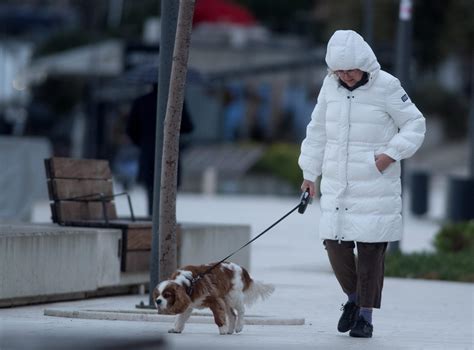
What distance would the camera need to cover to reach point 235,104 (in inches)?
1967

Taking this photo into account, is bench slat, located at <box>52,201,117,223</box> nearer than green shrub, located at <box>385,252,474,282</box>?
Yes

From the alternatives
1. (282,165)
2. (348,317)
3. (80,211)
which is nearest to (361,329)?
(348,317)

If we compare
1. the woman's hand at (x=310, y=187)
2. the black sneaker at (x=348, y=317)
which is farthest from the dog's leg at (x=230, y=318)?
the woman's hand at (x=310, y=187)

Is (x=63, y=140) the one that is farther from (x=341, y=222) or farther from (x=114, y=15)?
(x=341, y=222)

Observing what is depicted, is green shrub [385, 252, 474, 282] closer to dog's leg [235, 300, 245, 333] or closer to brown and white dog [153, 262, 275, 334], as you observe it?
brown and white dog [153, 262, 275, 334]

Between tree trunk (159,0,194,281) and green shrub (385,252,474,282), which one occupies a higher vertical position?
tree trunk (159,0,194,281)

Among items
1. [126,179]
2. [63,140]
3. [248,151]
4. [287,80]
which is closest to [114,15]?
[63,140]

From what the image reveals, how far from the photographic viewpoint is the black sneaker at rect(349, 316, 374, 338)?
32.1 feet

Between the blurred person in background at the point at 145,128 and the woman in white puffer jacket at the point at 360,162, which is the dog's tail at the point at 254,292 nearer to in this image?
the woman in white puffer jacket at the point at 360,162

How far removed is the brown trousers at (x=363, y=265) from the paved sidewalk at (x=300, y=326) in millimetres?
278

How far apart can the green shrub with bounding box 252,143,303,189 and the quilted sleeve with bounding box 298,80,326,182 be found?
33.4m

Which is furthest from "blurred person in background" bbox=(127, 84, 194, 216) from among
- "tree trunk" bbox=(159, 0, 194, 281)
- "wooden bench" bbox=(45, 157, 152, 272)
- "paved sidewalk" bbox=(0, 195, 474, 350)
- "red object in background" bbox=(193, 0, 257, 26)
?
"red object in background" bbox=(193, 0, 257, 26)

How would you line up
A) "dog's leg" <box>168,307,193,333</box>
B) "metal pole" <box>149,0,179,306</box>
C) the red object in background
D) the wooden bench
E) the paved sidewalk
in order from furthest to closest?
→ the red object in background < the wooden bench < "metal pole" <box>149,0,179,306</box> < "dog's leg" <box>168,307,193,333</box> < the paved sidewalk

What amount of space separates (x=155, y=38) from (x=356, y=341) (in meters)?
42.3
